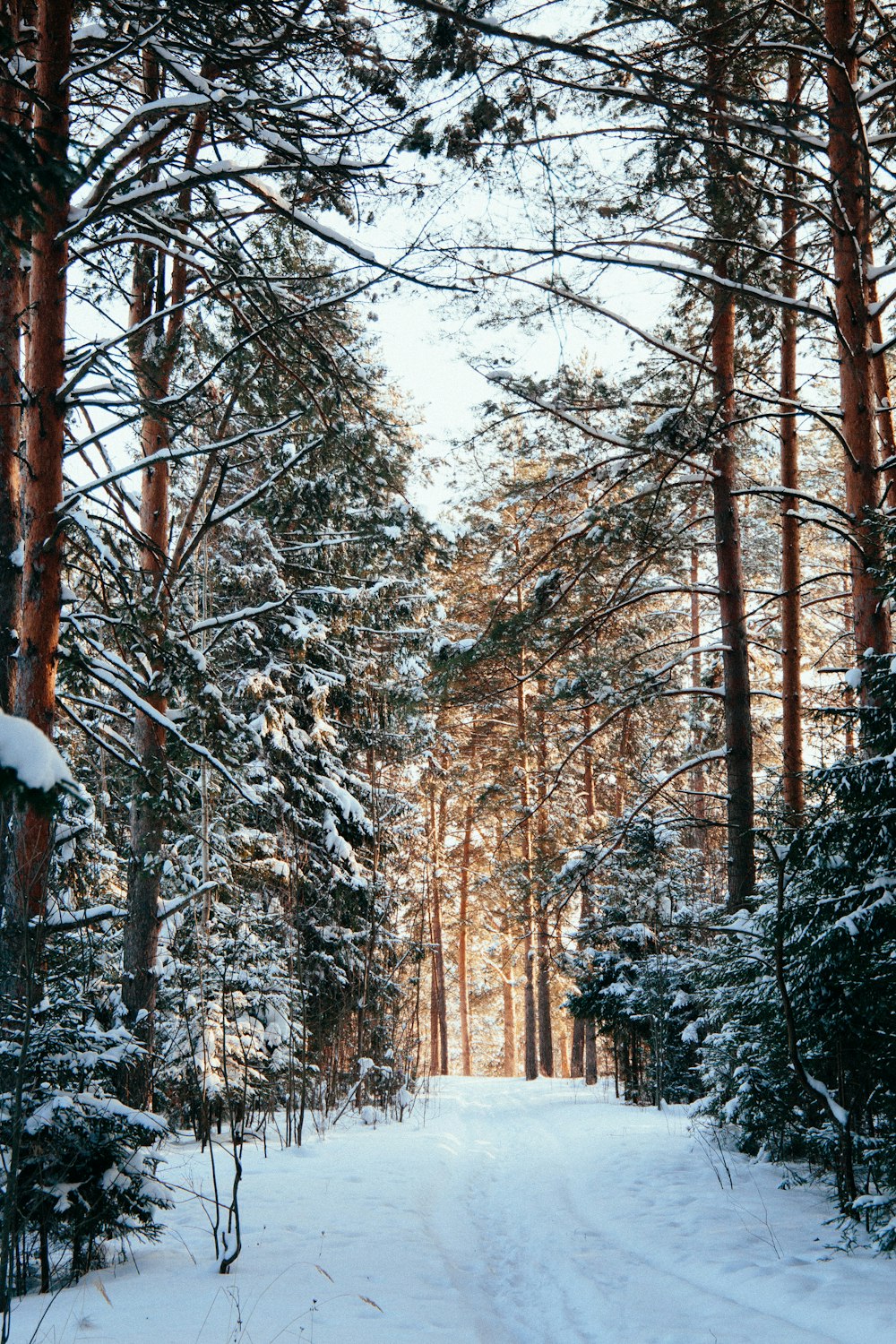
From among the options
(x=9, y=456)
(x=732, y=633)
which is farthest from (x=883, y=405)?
(x=9, y=456)

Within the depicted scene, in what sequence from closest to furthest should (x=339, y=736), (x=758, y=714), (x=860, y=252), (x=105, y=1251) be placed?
(x=105, y=1251) < (x=860, y=252) < (x=339, y=736) < (x=758, y=714)

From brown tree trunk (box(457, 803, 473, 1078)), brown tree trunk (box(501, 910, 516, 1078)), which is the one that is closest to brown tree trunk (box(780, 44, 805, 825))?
brown tree trunk (box(457, 803, 473, 1078))

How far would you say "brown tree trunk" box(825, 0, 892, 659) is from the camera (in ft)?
21.9

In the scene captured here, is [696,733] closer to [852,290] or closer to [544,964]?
[544,964]

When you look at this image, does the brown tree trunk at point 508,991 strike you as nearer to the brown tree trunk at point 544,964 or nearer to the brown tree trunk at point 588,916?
the brown tree trunk at point 588,916

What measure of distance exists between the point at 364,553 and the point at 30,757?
9.44 m

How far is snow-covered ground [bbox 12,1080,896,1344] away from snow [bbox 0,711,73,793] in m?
2.92

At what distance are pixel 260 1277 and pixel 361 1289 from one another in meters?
0.51

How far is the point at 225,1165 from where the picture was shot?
24.6ft

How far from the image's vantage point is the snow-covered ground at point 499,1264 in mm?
3770

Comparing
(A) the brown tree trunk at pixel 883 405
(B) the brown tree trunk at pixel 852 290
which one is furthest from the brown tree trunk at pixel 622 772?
(B) the brown tree trunk at pixel 852 290

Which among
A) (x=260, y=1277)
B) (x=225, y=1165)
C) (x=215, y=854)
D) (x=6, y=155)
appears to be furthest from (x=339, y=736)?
(x=6, y=155)

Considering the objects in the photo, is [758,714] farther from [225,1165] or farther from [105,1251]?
[105,1251]

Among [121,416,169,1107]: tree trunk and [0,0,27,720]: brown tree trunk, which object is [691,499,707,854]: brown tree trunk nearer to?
[121,416,169,1107]: tree trunk
